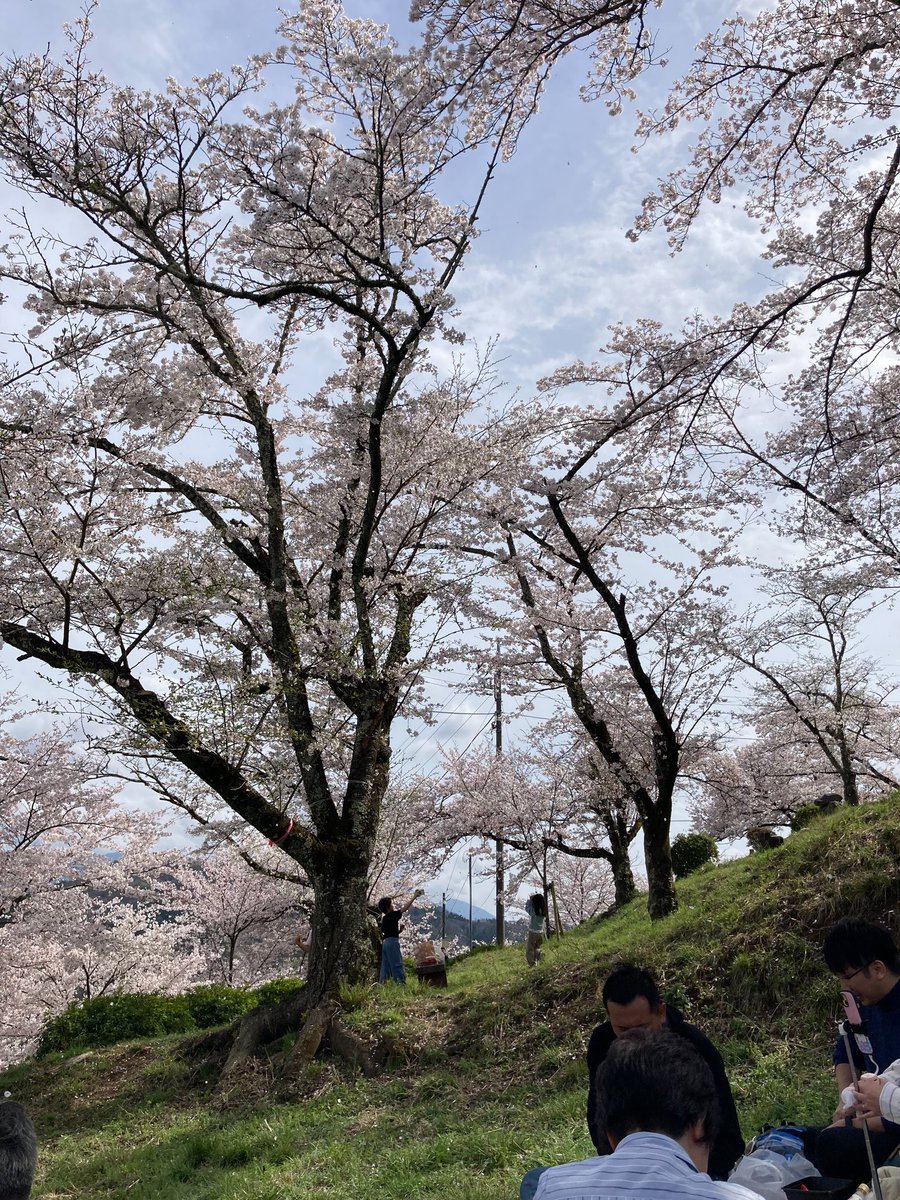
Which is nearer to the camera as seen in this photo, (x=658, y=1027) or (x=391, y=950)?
(x=658, y=1027)

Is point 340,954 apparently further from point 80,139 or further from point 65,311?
point 80,139

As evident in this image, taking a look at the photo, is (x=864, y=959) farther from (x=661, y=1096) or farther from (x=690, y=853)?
(x=690, y=853)

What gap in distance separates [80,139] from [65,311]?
144 cm

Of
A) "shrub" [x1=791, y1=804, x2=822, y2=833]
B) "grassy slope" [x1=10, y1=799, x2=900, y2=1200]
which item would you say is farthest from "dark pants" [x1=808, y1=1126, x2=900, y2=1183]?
"shrub" [x1=791, y1=804, x2=822, y2=833]

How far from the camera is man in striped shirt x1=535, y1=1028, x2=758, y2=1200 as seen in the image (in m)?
1.55

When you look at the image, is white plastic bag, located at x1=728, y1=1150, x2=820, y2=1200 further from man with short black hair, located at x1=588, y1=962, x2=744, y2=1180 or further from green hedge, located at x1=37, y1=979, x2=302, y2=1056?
green hedge, located at x1=37, y1=979, x2=302, y2=1056

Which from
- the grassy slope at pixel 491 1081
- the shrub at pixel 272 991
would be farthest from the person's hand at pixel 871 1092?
the shrub at pixel 272 991

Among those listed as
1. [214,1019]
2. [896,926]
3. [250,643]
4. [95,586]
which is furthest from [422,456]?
[214,1019]

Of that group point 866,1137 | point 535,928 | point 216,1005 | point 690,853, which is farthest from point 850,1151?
point 690,853

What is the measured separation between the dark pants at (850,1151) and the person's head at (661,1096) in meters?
1.51

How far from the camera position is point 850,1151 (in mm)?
2846

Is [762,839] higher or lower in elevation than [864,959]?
higher

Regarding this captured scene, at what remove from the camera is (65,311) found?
7383 mm

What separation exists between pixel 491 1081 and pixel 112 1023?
7.07 m
